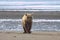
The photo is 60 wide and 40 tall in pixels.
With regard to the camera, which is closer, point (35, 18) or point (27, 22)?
point (27, 22)

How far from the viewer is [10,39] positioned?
688cm

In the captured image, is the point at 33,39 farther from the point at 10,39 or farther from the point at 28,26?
the point at 28,26

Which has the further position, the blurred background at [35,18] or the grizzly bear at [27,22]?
the blurred background at [35,18]

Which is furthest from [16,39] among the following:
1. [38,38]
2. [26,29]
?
[26,29]

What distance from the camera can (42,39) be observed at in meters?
6.97

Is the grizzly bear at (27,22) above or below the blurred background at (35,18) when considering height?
above

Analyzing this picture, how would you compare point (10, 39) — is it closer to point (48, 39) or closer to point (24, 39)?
point (24, 39)

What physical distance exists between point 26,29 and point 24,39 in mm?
1962

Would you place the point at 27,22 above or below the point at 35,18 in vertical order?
above

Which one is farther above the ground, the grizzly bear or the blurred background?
the grizzly bear

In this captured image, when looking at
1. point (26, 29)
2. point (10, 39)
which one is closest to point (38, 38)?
point (10, 39)

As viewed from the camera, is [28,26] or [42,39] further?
[28,26]

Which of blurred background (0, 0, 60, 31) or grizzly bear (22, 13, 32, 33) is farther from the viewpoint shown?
blurred background (0, 0, 60, 31)

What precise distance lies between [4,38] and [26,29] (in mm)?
1925
